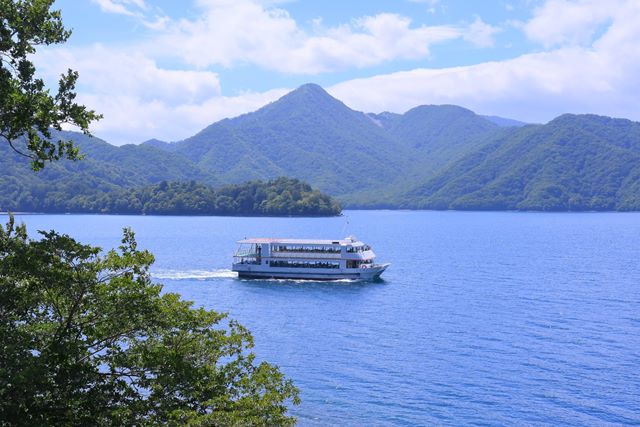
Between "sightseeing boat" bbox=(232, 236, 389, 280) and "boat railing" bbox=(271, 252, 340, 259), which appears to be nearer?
"sightseeing boat" bbox=(232, 236, 389, 280)

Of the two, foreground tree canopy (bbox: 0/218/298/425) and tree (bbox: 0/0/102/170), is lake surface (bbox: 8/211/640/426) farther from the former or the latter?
tree (bbox: 0/0/102/170)

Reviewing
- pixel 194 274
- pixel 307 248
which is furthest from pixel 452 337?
pixel 194 274

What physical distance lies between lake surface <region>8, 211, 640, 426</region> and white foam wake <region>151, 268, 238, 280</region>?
151mm

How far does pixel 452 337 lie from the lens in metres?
53.0

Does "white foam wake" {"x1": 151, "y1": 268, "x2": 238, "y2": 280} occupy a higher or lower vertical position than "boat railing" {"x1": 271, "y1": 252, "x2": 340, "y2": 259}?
lower

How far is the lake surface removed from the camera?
3591 cm

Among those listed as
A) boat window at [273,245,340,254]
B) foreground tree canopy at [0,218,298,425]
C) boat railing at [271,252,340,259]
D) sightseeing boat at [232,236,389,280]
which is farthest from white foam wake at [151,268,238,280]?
foreground tree canopy at [0,218,298,425]

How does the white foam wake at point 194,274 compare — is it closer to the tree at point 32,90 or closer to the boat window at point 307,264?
the boat window at point 307,264

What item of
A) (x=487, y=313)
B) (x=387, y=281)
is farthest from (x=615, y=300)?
(x=387, y=281)

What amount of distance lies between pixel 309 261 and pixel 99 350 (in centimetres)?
7102

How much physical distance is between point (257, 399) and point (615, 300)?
204ft

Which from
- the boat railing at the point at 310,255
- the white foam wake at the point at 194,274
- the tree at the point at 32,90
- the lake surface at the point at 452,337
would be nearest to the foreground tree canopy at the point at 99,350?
the tree at the point at 32,90

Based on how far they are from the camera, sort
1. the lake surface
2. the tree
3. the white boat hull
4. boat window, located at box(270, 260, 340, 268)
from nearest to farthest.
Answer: the tree < the lake surface < the white boat hull < boat window, located at box(270, 260, 340, 268)

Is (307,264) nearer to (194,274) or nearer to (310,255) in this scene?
(310,255)
